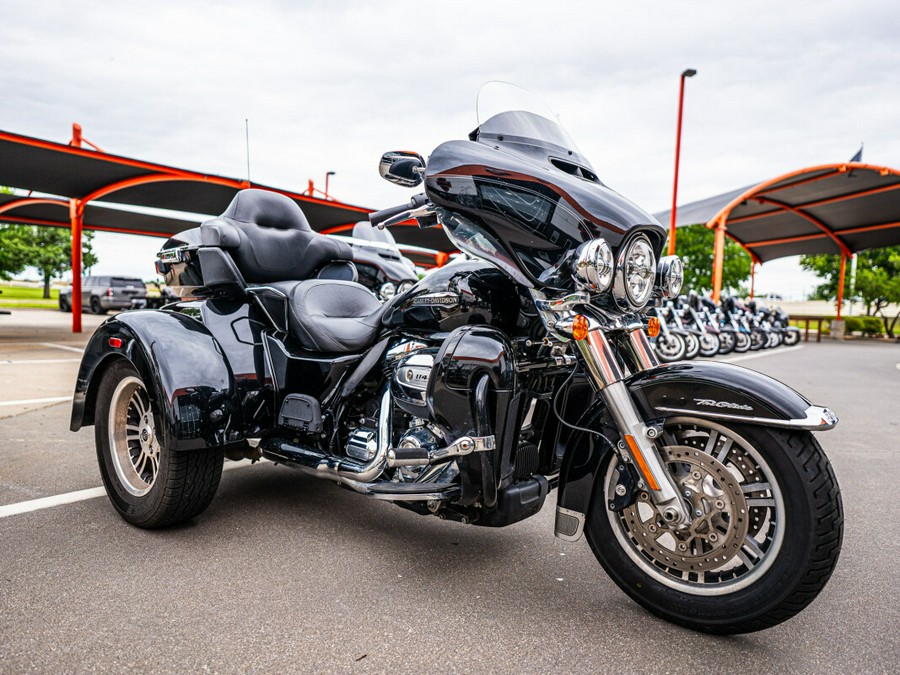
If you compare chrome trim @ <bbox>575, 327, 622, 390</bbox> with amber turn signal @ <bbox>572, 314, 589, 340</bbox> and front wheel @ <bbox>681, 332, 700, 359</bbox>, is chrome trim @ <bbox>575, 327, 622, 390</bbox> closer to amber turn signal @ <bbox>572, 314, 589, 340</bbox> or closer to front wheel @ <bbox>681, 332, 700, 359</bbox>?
amber turn signal @ <bbox>572, 314, 589, 340</bbox>

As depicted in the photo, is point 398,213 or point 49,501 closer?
point 398,213

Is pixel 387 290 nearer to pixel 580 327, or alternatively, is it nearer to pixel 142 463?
pixel 142 463

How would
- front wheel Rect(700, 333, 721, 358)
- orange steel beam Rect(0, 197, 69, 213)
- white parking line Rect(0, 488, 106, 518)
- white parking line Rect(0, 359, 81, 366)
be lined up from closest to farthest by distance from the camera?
1. white parking line Rect(0, 488, 106, 518)
2. white parking line Rect(0, 359, 81, 366)
3. front wheel Rect(700, 333, 721, 358)
4. orange steel beam Rect(0, 197, 69, 213)

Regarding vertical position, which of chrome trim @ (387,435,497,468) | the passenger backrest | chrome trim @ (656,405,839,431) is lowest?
chrome trim @ (387,435,497,468)

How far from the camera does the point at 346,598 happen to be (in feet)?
7.79

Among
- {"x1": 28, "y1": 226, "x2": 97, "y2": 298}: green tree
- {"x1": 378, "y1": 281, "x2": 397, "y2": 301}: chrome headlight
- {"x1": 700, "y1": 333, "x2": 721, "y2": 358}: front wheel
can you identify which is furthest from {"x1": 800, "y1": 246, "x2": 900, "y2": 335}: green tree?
{"x1": 28, "y1": 226, "x2": 97, "y2": 298}: green tree

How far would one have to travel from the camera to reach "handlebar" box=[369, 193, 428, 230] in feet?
9.00

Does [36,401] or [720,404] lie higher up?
[720,404]

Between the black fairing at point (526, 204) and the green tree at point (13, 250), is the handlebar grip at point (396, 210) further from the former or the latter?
the green tree at point (13, 250)

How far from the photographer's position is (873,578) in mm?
2631

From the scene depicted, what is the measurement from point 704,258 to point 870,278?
43.9 feet

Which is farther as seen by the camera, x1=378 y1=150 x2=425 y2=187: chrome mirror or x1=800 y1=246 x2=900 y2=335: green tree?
x1=800 y1=246 x2=900 y2=335: green tree

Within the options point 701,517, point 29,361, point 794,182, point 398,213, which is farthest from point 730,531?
point 794,182

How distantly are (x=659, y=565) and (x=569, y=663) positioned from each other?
0.51 m
